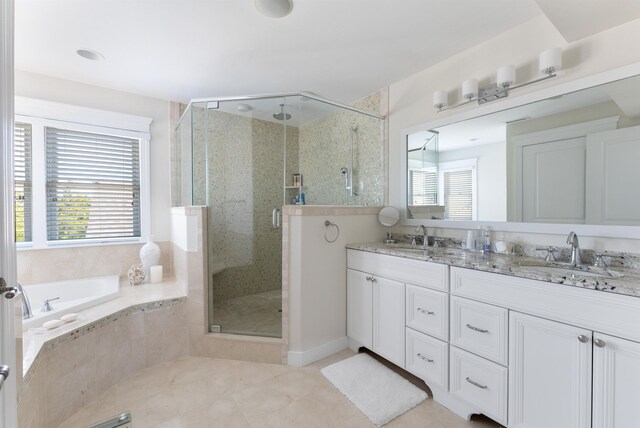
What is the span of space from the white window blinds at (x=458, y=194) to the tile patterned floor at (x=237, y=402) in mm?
1361

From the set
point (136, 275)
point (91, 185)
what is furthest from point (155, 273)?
point (91, 185)

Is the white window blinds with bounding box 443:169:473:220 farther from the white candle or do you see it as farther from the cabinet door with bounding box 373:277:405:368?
the white candle

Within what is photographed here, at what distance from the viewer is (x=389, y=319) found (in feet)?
6.61

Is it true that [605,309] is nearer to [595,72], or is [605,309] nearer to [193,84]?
[595,72]

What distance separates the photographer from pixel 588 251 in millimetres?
1585

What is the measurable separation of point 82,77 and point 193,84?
1001 millimetres

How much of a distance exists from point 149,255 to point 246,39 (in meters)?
2.30

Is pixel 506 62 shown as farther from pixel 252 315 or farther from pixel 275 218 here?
pixel 252 315

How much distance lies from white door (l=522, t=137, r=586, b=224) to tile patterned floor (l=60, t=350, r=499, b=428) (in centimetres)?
132

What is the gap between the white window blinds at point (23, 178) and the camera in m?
2.42

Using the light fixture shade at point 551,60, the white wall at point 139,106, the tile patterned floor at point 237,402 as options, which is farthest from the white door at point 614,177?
the white wall at point 139,106

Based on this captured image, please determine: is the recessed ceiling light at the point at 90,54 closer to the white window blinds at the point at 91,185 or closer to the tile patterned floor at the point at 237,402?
the white window blinds at the point at 91,185

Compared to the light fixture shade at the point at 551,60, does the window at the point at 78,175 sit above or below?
below

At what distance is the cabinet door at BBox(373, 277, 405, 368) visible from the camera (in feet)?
6.36
